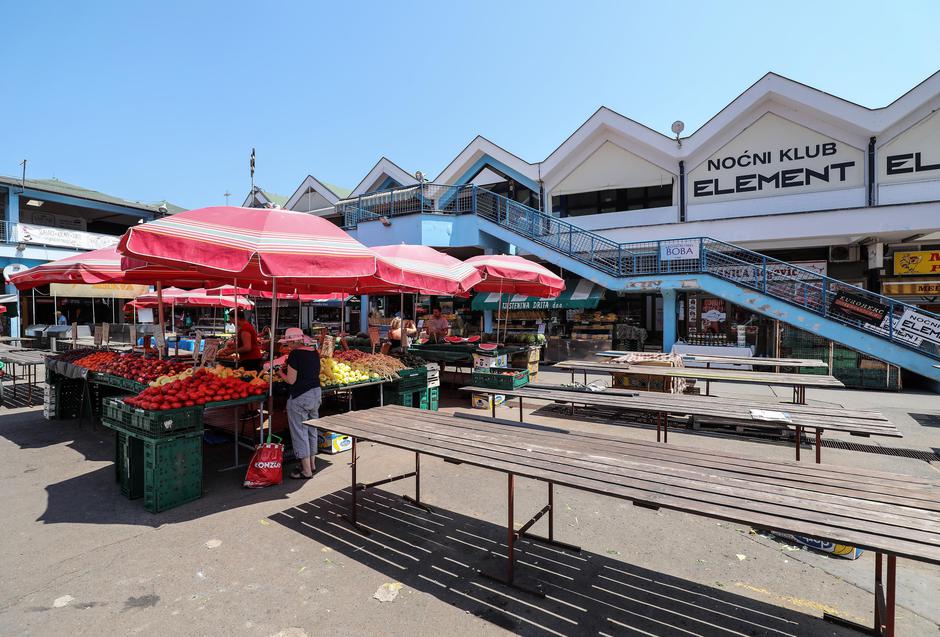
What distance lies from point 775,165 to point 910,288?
5.86 meters

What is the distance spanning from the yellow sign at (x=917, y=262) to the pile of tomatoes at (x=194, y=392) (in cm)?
1938

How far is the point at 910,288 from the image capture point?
14664mm

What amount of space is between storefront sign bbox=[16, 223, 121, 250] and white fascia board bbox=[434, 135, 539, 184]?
17.1 meters

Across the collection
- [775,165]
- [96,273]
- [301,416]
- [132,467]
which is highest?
[775,165]

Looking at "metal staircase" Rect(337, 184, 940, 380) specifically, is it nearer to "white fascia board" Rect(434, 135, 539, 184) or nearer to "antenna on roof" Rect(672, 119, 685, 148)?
"white fascia board" Rect(434, 135, 539, 184)

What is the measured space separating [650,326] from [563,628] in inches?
679

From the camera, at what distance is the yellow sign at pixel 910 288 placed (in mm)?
14406

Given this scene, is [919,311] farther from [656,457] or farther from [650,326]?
[656,457]

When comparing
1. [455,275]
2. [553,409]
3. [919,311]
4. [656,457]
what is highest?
[455,275]

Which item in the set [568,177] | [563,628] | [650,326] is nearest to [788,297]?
[650,326]

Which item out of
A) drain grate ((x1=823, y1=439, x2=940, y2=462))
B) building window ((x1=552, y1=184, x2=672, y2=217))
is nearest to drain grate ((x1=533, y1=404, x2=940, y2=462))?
drain grate ((x1=823, y1=439, x2=940, y2=462))

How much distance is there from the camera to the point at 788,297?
12805 mm

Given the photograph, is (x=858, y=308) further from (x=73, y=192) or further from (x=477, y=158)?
(x=73, y=192)

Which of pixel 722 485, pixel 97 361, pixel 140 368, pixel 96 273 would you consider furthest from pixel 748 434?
pixel 96 273
